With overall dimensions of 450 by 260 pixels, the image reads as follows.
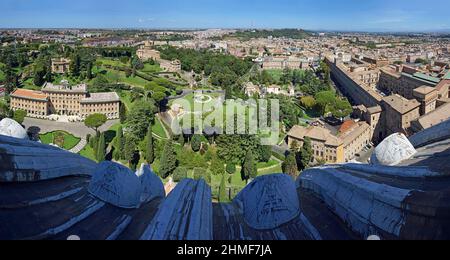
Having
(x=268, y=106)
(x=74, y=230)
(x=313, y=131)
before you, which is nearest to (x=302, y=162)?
(x=313, y=131)

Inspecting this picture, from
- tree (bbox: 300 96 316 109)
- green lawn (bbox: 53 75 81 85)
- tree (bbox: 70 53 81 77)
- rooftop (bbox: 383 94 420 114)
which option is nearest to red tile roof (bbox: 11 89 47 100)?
green lawn (bbox: 53 75 81 85)

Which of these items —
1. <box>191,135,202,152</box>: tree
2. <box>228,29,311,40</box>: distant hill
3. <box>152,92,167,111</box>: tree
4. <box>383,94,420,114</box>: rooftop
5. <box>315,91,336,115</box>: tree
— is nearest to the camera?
<box>191,135,202,152</box>: tree

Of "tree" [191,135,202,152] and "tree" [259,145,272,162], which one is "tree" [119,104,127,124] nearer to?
"tree" [191,135,202,152]

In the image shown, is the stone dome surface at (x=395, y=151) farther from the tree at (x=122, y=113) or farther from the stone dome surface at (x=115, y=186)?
the tree at (x=122, y=113)

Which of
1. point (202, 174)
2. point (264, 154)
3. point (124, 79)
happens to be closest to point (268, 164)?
point (264, 154)

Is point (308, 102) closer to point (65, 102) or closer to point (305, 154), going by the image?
point (305, 154)

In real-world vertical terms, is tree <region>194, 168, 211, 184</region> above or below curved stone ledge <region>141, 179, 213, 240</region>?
below
